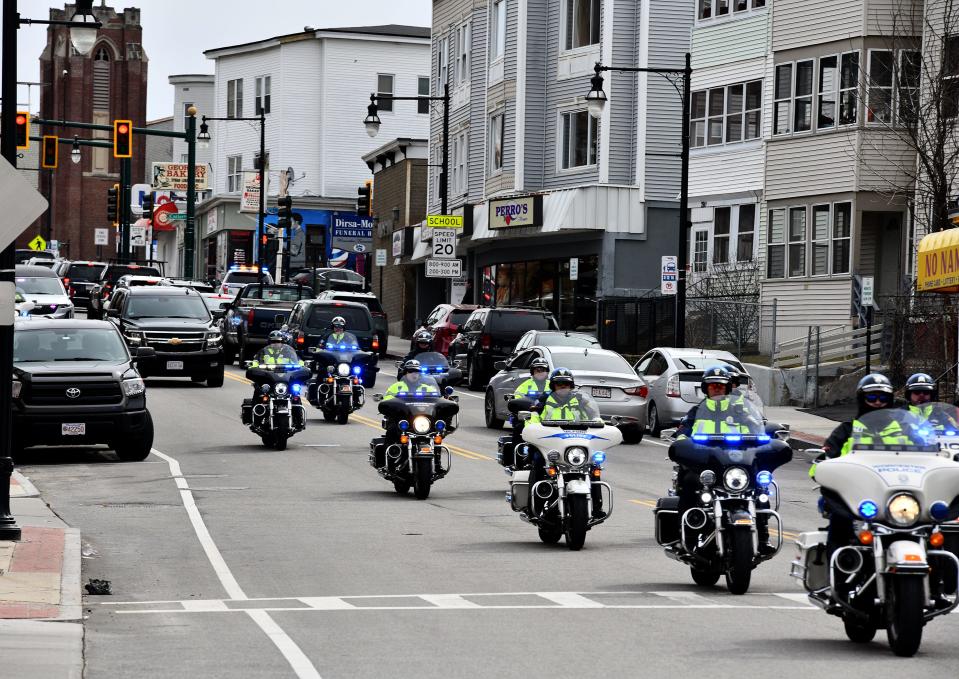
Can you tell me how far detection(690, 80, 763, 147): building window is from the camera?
4441 cm

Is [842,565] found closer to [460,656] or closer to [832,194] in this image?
[460,656]

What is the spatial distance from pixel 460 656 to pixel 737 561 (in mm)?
3290

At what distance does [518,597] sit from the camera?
41.5ft

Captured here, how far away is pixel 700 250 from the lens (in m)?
46.8

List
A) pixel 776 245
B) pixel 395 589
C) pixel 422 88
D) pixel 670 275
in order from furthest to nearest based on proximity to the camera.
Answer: pixel 422 88
pixel 776 245
pixel 670 275
pixel 395 589

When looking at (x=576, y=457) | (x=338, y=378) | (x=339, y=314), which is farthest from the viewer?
(x=339, y=314)

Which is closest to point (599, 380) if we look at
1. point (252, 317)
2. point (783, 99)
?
point (783, 99)

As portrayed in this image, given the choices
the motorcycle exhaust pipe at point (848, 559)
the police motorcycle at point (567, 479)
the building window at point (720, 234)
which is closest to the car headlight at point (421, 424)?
the police motorcycle at point (567, 479)

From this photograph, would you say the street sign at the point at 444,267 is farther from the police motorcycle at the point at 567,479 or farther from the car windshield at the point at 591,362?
the police motorcycle at the point at 567,479

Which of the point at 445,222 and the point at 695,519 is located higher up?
the point at 445,222

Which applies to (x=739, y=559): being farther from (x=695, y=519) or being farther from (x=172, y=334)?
(x=172, y=334)

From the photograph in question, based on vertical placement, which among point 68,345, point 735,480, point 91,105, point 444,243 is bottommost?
point 735,480

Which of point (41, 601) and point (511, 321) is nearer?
point (41, 601)

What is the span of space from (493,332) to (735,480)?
25.6m
